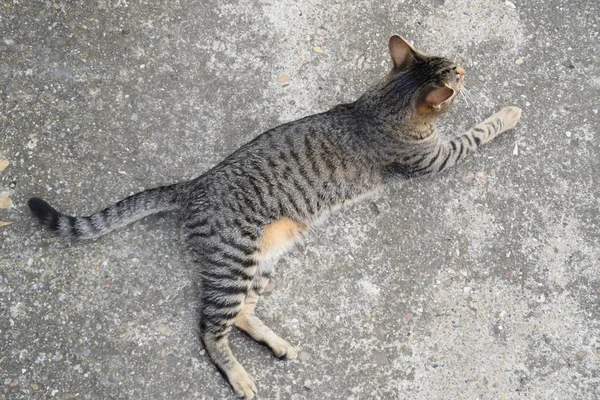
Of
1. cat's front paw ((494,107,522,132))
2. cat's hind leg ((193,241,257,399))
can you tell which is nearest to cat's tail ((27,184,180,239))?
cat's hind leg ((193,241,257,399))

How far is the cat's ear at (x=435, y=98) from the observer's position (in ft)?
9.31

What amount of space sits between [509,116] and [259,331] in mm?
2148

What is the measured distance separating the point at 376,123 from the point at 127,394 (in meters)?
2.10

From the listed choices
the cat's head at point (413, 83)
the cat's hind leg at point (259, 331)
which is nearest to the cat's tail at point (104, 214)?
the cat's hind leg at point (259, 331)

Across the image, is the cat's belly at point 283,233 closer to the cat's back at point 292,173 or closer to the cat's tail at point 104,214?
the cat's back at point 292,173

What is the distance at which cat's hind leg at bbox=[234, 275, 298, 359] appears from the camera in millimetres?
3140

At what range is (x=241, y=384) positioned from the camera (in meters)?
3.06

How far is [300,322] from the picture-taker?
3.29 m

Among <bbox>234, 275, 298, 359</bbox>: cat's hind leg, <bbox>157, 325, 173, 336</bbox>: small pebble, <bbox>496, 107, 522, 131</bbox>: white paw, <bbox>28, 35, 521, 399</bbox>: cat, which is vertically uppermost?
<bbox>28, 35, 521, 399</bbox>: cat

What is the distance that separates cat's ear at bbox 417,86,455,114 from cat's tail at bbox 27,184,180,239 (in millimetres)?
1472

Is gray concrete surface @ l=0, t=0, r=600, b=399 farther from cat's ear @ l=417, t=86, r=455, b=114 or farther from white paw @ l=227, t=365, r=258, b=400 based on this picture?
cat's ear @ l=417, t=86, r=455, b=114

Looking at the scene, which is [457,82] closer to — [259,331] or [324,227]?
[324,227]

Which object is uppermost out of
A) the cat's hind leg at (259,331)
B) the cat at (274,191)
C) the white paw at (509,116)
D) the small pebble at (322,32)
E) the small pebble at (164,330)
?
the small pebble at (322,32)

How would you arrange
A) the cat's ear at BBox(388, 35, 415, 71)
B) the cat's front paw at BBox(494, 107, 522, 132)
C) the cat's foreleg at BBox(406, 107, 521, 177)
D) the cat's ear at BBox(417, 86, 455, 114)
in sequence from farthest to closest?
the cat's front paw at BBox(494, 107, 522, 132), the cat's foreleg at BBox(406, 107, 521, 177), the cat's ear at BBox(388, 35, 415, 71), the cat's ear at BBox(417, 86, 455, 114)
